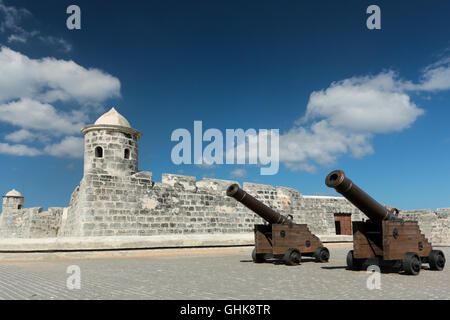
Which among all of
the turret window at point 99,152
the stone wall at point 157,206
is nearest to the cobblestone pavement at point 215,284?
the stone wall at point 157,206

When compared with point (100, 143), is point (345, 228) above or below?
below

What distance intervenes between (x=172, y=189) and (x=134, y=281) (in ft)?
24.8

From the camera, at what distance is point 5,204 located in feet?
89.9

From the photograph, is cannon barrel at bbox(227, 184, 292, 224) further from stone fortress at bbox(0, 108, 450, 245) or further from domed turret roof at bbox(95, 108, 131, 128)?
domed turret roof at bbox(95, 108, 131, 128)

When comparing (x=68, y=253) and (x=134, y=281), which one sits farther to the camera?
(x=68, y=253)

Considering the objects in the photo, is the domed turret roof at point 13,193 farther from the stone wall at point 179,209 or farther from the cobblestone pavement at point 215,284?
the cobblestone pavement at point 215,284

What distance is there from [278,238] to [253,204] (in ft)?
2.84

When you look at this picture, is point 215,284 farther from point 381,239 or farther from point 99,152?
point 99,152

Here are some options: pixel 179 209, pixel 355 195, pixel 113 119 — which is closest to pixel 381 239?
pixel 355 195

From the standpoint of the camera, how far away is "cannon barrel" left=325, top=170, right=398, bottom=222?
585cm

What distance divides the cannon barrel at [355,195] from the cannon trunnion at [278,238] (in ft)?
6.86

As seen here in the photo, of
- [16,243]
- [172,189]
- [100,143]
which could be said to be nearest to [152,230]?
[172,189]
